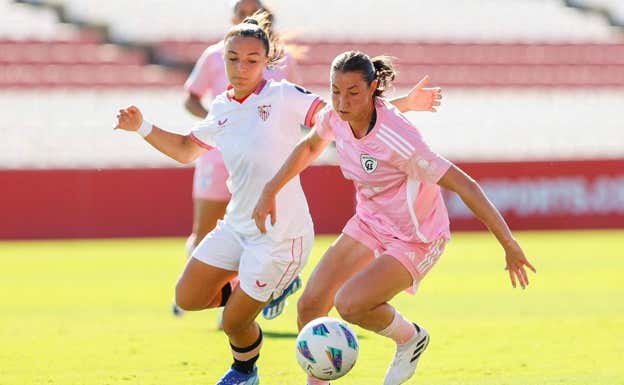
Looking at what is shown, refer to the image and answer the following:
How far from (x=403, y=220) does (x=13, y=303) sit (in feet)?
21.2

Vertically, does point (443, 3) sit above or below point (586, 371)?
below

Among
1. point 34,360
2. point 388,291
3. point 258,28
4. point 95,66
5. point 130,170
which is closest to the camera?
point 388,291

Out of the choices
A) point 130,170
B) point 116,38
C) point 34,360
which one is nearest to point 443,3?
point 116,38

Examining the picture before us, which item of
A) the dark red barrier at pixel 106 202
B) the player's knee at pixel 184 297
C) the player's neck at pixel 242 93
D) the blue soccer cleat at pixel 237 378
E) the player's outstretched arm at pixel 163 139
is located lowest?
the dark red barrier at pixel 106 202

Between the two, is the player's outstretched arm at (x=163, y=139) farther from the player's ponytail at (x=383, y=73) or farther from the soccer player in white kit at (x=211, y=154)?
the soccer player in white kit at (x=211, y=154)

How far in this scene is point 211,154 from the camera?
33.2 ft

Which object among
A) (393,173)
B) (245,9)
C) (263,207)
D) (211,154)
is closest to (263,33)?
(263,207)

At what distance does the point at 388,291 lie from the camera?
654cm

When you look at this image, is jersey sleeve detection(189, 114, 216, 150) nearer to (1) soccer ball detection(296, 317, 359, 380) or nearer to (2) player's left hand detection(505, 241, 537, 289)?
(1) soccer ball detection(296, 317, 359, 380)

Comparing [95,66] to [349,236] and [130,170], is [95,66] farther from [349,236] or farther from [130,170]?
[349,236]

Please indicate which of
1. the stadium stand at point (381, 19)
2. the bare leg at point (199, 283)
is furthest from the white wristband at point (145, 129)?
the stadium stand at point (381, 19)

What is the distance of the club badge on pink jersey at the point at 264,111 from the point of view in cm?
695

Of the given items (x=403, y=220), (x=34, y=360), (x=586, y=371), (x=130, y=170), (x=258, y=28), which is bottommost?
(x=130, y=170)

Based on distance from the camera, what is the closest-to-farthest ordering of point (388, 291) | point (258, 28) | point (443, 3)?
1. point (388, 291)
2. point (258, 28)
3. point (443, 3)
